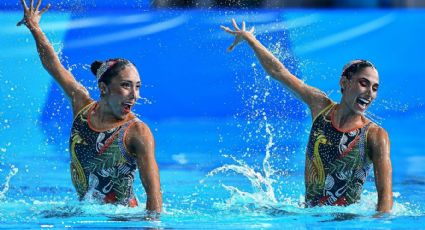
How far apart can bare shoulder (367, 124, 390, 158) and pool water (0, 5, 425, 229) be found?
255cm

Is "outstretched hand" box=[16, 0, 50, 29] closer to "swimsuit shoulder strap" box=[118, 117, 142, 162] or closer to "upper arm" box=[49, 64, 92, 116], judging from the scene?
"upper arm" box=[49, 64, 92, 116]

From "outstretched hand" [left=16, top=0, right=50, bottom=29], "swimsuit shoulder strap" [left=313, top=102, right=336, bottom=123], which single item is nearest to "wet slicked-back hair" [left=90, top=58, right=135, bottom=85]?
"outstretched hand" [left=16, top=0, right=50, bottom=29]

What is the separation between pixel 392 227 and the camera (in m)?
5.61

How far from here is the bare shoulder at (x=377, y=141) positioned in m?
5.84

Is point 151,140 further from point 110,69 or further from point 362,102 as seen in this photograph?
point 362,102

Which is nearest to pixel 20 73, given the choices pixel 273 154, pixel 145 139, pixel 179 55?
pixel 179 55

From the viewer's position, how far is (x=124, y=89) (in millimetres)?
5695

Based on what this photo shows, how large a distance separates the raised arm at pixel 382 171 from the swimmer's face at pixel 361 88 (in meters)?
0.21

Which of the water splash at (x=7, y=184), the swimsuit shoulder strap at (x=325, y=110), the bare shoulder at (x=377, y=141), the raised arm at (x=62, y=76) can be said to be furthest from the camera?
the water splash at (x=7, y=184)

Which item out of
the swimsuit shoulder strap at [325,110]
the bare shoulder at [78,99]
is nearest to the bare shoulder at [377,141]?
the swimsuit shoulder strap at [325,110]

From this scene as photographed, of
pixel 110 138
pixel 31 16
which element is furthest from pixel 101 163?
pixel 31 16

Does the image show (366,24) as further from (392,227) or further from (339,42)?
(392,227)

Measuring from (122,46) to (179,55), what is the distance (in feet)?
2.06

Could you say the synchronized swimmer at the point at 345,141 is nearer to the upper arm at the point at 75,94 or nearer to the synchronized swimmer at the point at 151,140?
the synchronized swimmer at the point at 151,140
